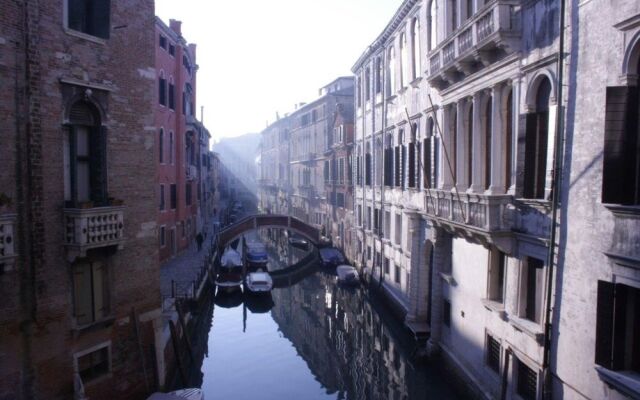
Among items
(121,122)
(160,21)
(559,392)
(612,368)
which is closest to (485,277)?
(559,392)

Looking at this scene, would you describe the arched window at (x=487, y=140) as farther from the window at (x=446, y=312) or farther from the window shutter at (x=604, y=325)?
the window shutter at (x=604, y=325)

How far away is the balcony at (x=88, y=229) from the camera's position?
31.3 feet

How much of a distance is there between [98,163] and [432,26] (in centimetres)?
1160

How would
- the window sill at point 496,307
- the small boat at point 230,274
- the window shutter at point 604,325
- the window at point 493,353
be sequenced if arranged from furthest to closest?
the small boat at point 230,274
the window at point 493,353
the window sill at point 496,307
the window shutter at point 604,325

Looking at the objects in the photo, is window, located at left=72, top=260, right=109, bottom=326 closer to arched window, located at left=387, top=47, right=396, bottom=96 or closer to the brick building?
the brick building

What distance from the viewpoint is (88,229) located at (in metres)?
9.66

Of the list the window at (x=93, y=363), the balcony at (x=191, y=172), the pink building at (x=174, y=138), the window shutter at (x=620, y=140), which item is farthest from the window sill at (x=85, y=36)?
the balcony at (x=191, y=172)

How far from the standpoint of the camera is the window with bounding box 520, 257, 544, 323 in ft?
33.2

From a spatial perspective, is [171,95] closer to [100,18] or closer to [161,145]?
[161,145]

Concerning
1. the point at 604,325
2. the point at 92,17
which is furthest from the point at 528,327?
the point at 92,17

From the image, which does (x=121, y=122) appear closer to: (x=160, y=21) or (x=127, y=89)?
(x=127, y=89)

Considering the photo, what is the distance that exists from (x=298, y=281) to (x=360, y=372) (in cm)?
1512

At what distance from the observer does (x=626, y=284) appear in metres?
7.30

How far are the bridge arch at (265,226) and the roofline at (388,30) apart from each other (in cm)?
1314
